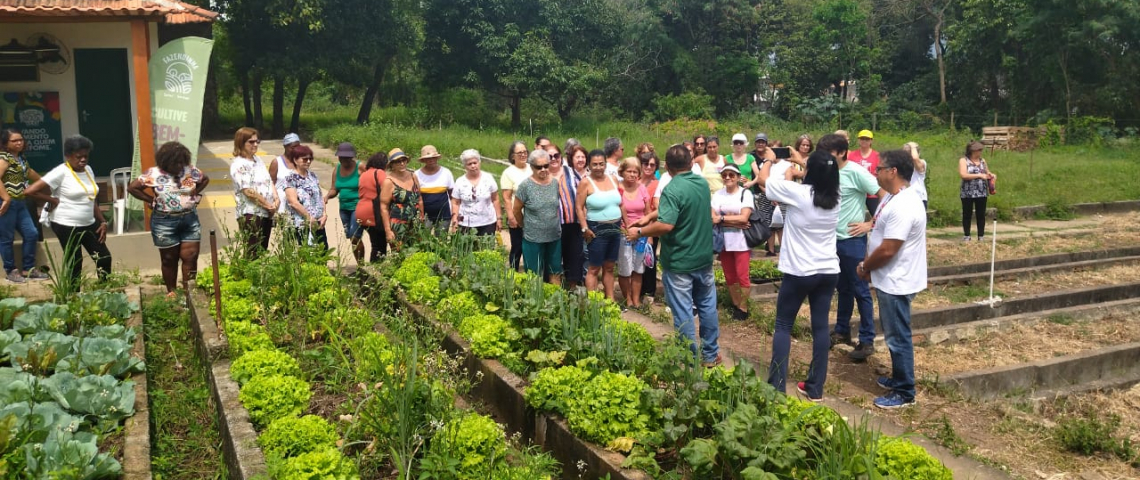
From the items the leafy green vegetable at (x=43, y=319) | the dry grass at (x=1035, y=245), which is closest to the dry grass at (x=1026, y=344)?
the dry grass at (x=1035, y=245)

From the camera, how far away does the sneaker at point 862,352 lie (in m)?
6.98

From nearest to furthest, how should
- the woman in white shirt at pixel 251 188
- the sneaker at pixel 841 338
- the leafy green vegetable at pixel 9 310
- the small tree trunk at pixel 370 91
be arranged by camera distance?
1. the leafy green vegetable at pixel 9 310
2. the sneaker at pixel 841 338
3. the woman in white shirt at pixel 251 188
4. the small tree trunk at pixel 370 91

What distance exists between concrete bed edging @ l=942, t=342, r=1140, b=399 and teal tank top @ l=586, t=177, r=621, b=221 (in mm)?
2941

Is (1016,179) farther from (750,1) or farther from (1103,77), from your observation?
(750,1)

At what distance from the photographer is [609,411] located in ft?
14.0

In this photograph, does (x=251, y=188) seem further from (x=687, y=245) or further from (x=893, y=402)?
(x=893, y=402)

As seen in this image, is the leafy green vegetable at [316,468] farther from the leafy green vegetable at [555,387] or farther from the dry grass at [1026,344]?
the dry grass at [1026,344]

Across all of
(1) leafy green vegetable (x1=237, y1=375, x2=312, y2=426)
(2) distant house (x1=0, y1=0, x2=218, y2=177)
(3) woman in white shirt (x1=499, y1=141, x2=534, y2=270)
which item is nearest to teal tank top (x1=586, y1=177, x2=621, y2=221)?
(3) woman in white shirt (x1=499, y1=141, x2=534, y2=270)

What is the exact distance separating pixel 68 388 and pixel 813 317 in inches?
174

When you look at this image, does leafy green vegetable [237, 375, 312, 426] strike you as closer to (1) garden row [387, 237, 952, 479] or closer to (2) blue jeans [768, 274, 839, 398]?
(1) garden row [387, 237, 952, 479]

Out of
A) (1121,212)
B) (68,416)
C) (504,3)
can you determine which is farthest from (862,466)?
(504,3)

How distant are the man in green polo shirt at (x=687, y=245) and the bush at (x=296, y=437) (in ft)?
8.67

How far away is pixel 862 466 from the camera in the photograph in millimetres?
3529

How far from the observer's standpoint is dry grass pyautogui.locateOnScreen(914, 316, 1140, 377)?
709cm
